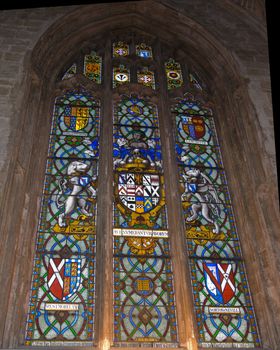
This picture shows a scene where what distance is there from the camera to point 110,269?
5.30 metres

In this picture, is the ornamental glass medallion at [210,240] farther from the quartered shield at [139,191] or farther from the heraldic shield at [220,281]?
the quartered shield at [139,191]

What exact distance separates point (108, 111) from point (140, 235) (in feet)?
7.04

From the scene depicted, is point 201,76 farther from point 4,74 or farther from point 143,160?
point 4,74

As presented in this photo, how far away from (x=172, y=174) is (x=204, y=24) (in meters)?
2.97

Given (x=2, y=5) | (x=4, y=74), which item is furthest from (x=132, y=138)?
(x=2, y=5)

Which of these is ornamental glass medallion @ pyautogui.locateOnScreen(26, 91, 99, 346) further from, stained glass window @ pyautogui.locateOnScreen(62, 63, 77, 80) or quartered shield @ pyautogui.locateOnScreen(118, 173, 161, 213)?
stained glass window @ pyautogui.locateOnScreen(62, 63, 77, 80)

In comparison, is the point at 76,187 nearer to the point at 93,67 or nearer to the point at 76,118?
the point at 76,118

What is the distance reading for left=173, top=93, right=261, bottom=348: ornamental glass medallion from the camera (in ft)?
16.9

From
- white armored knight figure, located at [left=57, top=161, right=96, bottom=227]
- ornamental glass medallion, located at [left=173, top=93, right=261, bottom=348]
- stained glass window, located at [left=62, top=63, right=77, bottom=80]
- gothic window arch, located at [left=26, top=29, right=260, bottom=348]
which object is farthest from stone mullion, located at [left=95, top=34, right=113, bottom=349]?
ornamental glass medallion, located at [left=173, top=93, right=261, bottom=348]

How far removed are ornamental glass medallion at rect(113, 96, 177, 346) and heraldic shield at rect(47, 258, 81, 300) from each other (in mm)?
432

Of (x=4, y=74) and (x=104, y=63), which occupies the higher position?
(x=104, y=63)

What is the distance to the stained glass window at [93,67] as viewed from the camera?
25.1 ft

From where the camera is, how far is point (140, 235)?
18.8 ft

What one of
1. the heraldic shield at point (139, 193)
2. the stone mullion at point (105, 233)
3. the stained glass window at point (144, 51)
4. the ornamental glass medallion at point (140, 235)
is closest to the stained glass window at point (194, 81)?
the stained glass window at point (144, 51)
